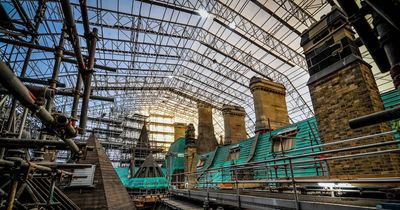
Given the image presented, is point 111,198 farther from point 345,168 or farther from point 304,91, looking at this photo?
point 304,91

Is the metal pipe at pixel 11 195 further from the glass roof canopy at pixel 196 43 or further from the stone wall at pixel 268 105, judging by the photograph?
the glass roof canopy at pixel 196 43

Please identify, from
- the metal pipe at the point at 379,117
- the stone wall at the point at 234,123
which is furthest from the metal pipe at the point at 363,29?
the stone wall at the point at 234,123

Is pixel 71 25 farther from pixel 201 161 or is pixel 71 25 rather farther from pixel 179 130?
pixel 179 130

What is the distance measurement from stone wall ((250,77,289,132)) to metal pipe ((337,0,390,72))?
905 centimetres

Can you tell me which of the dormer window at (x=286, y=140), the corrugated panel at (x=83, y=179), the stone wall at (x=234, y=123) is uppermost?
the stone wall at (x=234, y=123)

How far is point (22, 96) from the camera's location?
1312 mm

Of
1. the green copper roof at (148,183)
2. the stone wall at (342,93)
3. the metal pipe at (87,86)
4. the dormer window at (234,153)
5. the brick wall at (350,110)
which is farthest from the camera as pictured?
the green copper roof at (148,183)

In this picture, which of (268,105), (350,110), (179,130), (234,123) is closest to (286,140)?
(268,105)

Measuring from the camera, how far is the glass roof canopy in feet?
46.6

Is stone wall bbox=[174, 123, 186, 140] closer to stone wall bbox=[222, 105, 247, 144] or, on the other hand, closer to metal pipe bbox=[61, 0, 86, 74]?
stone wall bbox=[222, 105, 247, 144]

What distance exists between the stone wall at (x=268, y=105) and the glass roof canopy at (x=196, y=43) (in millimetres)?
6026

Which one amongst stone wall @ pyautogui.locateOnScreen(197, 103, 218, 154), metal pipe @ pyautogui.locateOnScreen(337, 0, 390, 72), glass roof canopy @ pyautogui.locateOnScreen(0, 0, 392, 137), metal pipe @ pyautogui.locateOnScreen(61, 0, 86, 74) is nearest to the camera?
metal pipe @ pyautogui.locateOnScreen(337, 0, 390, 72)

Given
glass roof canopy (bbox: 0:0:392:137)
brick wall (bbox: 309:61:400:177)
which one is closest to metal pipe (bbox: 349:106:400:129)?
brick wall (bbox: 309:61:400:177)

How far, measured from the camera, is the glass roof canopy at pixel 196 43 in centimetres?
1421
